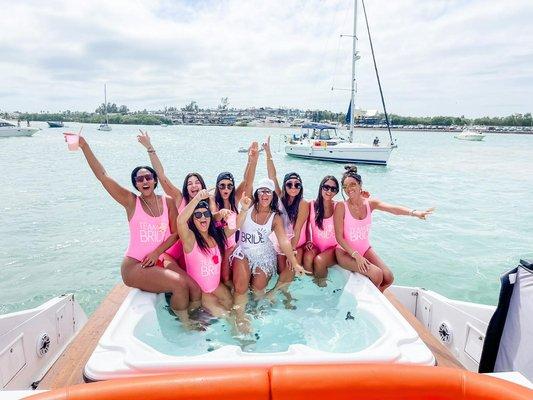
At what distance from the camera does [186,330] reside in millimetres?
2984

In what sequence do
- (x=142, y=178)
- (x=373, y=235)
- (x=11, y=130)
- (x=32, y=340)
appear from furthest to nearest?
(x=11, y=130) → (x=373, y=235) → (x=142, y=178) → (x=32, y=340)

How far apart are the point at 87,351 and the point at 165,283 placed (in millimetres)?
757

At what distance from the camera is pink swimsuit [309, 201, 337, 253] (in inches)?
148

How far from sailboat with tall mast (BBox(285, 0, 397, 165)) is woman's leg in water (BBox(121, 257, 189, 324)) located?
18.0 metres

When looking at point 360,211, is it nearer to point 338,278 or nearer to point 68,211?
point 338,278

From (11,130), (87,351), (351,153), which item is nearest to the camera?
(87,351)

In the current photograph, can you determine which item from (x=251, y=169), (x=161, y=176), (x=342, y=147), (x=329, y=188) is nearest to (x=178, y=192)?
(x=161, y=176)

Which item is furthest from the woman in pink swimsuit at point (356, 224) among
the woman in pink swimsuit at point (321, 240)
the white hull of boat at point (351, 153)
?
the white hull of boat at point (351, 153)

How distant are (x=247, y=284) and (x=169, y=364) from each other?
53.3 inches

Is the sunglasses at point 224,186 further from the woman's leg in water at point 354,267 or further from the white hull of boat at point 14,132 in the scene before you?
the white hull of boat at point 14,132

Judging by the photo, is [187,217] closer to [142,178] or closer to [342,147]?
[142,178]

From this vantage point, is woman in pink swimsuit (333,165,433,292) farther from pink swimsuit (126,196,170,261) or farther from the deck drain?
the deck drain

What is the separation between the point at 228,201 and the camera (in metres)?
3.75

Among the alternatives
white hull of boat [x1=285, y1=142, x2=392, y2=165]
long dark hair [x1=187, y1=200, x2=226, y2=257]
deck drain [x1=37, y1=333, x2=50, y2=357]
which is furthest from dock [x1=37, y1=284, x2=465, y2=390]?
white hull of boat [x1=285, y1=142, x2=392, y2=165]
